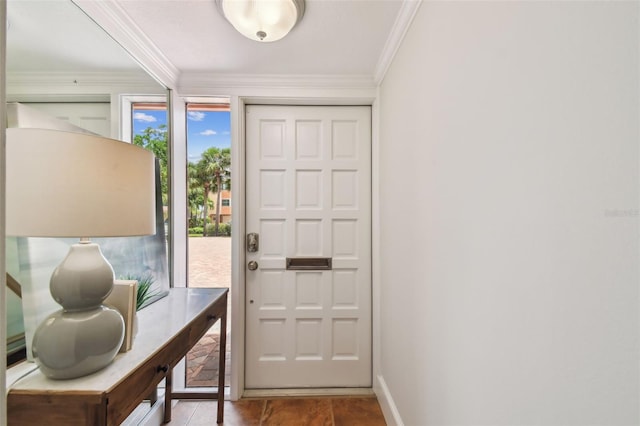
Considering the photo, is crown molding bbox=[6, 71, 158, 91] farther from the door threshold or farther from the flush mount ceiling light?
the door threshold

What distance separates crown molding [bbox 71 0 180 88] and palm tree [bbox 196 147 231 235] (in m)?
0.51

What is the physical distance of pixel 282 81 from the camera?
1.87 metres

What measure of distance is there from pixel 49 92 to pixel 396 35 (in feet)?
5.02

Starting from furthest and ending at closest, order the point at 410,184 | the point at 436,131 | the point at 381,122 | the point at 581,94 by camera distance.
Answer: the point at 381,122, the point at 410,184, the point at 436,131, the point at 581,94

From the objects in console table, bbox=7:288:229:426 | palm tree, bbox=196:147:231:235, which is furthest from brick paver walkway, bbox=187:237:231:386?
console table, bbox=7:288:229:426

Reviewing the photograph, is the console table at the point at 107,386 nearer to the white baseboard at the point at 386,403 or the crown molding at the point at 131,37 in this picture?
the white baseboard at the point at 386,403

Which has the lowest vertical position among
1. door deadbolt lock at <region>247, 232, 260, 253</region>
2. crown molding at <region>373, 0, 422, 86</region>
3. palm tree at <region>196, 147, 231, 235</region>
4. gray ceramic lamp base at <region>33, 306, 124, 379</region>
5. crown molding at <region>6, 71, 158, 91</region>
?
gray ceramic lamp base at <region>33, 306, 124, 379</region>

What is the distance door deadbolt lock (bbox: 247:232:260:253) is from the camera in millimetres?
1951

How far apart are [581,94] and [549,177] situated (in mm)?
148

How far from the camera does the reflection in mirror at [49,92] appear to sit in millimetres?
873

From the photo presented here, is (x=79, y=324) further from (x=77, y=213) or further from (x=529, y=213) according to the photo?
(x=529, y=213)

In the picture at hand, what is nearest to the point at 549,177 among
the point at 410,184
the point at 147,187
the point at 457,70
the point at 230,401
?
the point at 457,70

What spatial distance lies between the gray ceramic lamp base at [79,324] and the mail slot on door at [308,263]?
3.91ft

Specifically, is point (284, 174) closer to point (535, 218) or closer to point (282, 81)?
point (282, 81)
